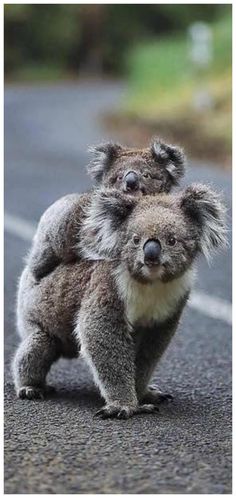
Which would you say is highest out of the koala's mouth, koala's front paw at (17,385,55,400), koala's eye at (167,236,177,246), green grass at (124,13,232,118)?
green grass at (124,13,232,118)

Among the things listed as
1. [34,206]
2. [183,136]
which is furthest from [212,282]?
[183,136]

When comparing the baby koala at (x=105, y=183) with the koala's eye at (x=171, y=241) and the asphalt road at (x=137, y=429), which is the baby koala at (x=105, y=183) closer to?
the koala's eye at (x=171, y=241)

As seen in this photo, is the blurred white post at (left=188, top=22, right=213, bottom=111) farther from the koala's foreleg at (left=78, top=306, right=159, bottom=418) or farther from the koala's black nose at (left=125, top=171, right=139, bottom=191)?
the koala's foreleg at (left=78, top=306, right=159, bottom=418)

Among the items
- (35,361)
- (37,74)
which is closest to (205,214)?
(35,361)

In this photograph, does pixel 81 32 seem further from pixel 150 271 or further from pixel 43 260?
pixel 150 271

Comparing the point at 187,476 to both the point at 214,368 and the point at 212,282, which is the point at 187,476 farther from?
the point at 212,282

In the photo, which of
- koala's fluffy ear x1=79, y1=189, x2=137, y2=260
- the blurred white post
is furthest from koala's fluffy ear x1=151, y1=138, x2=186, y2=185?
the blurred white post

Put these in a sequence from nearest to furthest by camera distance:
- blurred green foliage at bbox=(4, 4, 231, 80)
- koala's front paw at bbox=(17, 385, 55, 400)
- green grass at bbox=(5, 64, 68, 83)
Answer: koala's front paw at bbox=(17, 385, 55, 400)
green grass at bbox=(5, 64, 68, 83)
blurred green foliage at bbox=(4, 4, 231, 80)

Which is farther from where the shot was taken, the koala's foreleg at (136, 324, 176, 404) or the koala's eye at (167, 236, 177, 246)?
the koala's foreleg at (136, 324, 176, 404)

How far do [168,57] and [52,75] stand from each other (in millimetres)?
6732

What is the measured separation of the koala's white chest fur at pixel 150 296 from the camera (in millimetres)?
4012

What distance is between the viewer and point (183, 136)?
14.9 m

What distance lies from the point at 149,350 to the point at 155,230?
68 centimetres

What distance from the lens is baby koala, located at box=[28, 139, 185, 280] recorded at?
4.34 metres
